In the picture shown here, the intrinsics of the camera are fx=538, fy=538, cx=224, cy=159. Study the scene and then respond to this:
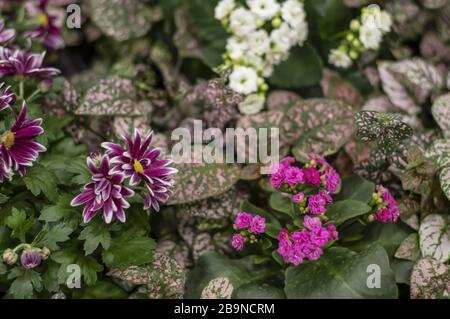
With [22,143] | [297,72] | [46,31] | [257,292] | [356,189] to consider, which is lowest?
[257,292]

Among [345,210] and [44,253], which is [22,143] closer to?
[44,253]

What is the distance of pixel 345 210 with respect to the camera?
121 cm

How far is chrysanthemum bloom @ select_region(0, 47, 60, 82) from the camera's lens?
47.9 inches

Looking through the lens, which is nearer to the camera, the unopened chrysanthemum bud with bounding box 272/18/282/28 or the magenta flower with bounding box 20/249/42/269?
the magenta flower with bounding box 20/249/42/269

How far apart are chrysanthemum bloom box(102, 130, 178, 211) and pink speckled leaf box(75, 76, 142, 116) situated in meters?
0.32

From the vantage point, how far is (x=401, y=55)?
5.38 feet

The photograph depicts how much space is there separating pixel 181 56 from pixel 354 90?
0.55 m

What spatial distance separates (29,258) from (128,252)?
0.20 m

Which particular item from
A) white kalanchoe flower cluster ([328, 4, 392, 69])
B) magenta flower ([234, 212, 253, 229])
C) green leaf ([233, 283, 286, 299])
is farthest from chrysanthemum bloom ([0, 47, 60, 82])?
white kalanchoe flower cluster ([328, 4, 392, 69])

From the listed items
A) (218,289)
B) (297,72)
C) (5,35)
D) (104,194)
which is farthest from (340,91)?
(5,35)

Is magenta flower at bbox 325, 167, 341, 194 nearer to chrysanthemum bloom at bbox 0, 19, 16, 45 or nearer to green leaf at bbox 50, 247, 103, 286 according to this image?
green leaf at bbox 50, 247, 103, 286
